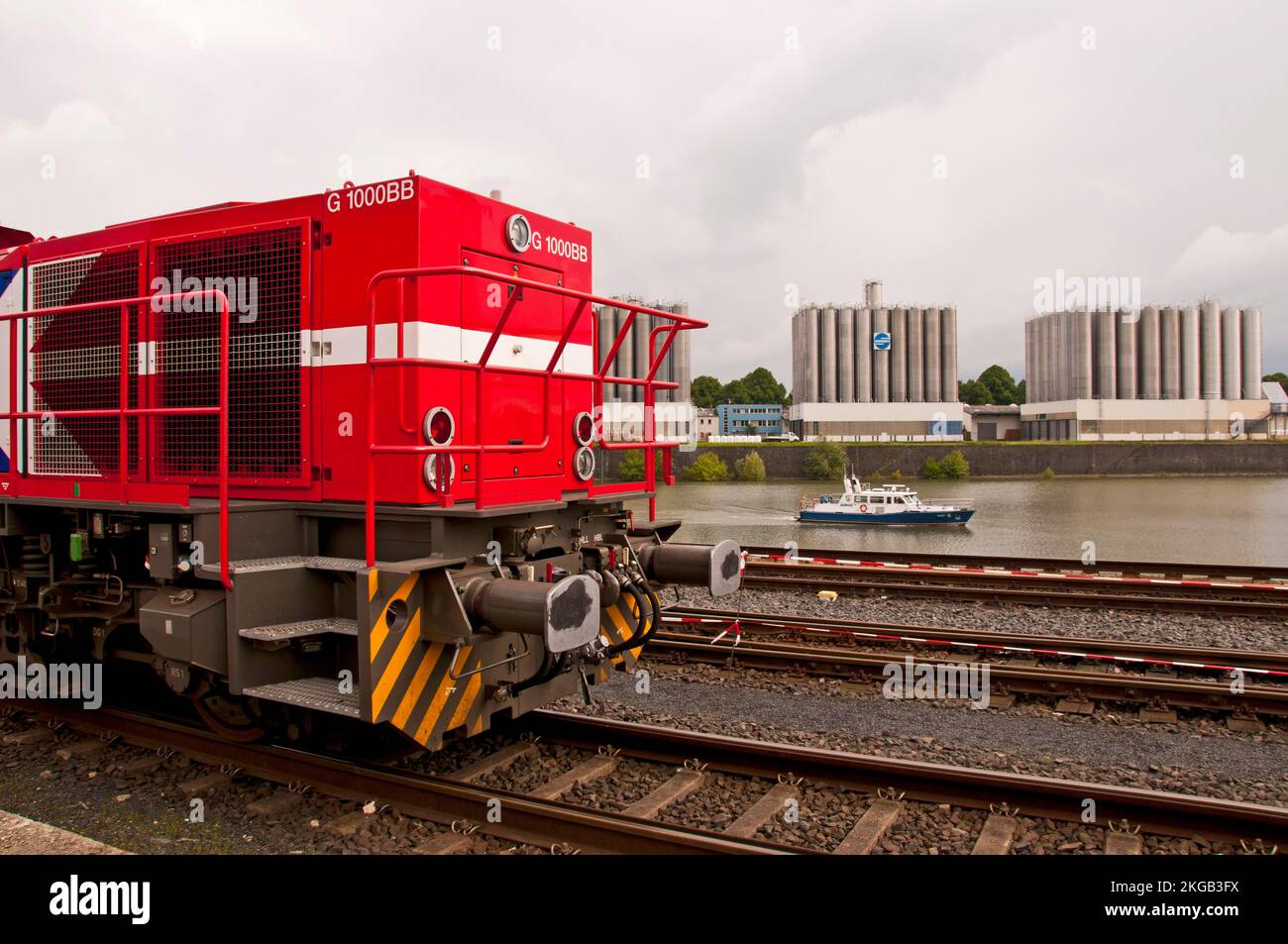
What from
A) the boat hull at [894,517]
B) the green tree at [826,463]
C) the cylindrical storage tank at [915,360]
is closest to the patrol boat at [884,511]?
the boat hull at [894,517]

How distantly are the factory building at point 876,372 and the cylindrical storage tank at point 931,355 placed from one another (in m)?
0.08

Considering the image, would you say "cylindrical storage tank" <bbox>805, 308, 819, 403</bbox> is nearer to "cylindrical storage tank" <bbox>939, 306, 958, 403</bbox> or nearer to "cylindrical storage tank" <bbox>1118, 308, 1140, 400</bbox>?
"cylindrical storage tank" <bbox>939, 306, 958, 403</bbox>

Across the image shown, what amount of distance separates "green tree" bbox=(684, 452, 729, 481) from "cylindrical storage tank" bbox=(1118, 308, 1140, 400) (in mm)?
40311

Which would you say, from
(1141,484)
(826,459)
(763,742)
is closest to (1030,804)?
(763,742)

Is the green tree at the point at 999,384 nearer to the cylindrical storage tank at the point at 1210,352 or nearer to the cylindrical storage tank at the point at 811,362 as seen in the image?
the cylindrical storage tank at the point at 1210,352

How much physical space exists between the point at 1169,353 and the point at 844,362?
88.4 feet

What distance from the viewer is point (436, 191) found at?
5027 mm

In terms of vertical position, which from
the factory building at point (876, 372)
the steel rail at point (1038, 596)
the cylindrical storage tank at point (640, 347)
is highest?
the factory building at point (876, 372)

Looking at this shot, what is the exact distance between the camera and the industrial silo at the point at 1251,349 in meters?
68.4

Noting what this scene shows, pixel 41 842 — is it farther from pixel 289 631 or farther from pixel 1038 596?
pixel 1038 596

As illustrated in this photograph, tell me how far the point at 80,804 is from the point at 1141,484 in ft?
170
